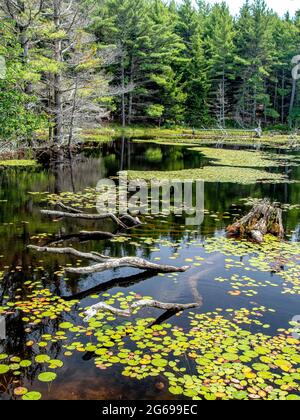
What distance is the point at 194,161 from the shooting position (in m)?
23.3

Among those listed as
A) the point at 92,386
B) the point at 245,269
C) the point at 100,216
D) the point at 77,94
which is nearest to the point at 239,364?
the point at 92,386

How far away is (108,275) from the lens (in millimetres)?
7383

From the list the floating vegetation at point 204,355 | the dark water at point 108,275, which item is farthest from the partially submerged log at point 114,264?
the floating vegetation at point 204,355

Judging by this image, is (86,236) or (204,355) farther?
(86,236)

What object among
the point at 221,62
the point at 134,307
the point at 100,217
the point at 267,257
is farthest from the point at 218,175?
the point at 221,62

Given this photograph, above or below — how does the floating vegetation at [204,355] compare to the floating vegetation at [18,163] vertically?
below

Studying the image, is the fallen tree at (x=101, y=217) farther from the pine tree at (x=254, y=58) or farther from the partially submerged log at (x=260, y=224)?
the pine tree at (x=254, y=58)

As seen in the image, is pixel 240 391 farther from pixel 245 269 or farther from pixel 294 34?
pixel 294 34

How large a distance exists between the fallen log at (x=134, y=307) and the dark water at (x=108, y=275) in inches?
6.4

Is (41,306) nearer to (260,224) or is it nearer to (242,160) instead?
(260,224)

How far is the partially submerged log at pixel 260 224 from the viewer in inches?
384

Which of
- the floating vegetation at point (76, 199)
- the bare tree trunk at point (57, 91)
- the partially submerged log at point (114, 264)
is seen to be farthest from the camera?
the bare tree trunk at point (57, 91)

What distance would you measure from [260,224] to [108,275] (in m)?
4.22

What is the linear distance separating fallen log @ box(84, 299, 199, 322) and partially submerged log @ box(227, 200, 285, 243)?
398 cm
